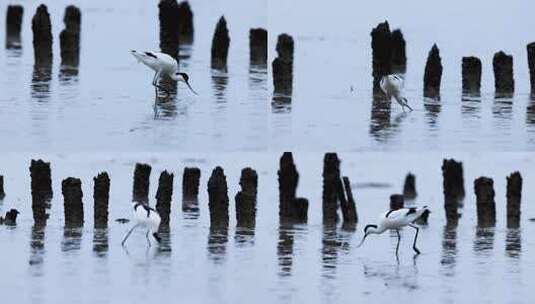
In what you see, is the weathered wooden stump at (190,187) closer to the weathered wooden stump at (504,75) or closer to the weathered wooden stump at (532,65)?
the weathered wooden stump at (504,75)

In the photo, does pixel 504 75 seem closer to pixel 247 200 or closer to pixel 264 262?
pixel 247 200

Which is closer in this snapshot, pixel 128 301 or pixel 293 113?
pixel 128 301

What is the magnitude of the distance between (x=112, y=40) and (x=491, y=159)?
630 centimetres

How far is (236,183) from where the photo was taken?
119ft

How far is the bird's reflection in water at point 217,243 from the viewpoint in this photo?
2700 cm

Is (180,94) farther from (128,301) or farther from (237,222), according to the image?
(128,301)

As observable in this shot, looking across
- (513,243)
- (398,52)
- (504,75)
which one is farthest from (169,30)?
(513,243)

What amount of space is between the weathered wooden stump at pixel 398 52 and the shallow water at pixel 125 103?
6.85ft

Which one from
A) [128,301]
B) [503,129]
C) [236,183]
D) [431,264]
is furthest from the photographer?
[236,183]

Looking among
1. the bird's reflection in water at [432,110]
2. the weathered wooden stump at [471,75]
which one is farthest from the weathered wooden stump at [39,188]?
the weathered wooden stump at [471,75]

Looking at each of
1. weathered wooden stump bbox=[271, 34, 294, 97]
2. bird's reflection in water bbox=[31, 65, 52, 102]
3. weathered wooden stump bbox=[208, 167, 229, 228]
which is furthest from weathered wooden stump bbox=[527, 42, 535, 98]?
bird's reflection in water bbox=[31, 65, 52, 102]

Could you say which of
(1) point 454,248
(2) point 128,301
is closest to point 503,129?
(1) point 454,248

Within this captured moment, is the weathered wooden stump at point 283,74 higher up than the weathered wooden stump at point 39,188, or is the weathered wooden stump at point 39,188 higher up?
the weathered wooden stump at point 283,74

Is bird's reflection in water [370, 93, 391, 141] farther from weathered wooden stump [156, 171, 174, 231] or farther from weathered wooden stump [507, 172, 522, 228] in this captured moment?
weathered wooden stump [156, 171, 174, 231]
